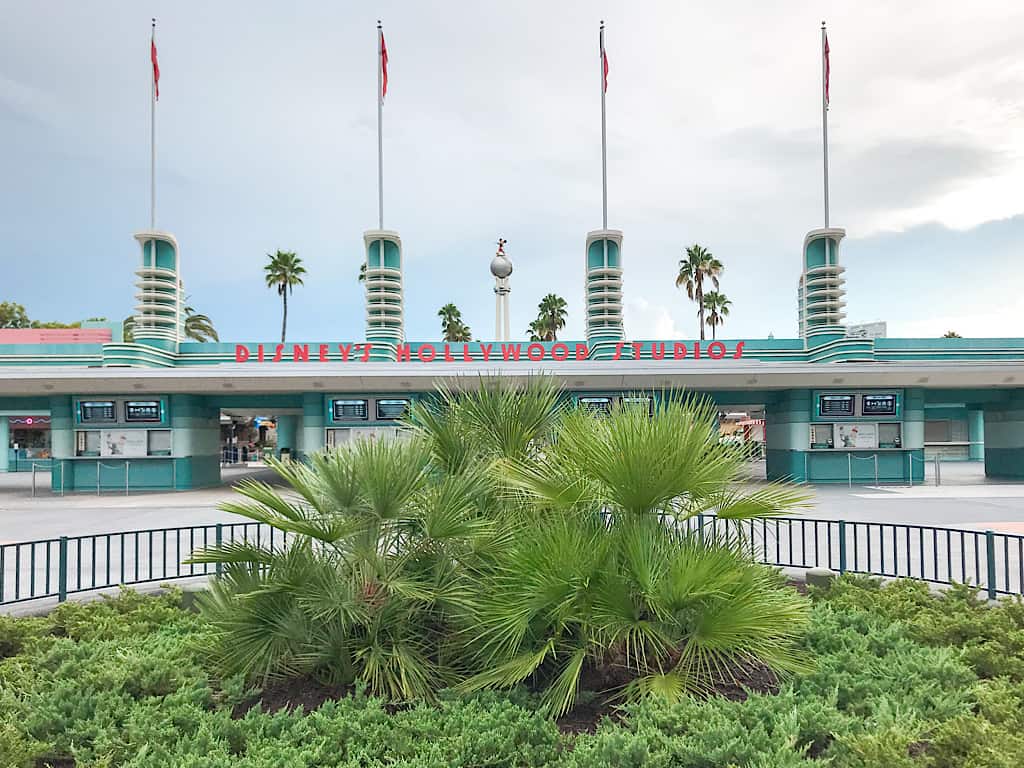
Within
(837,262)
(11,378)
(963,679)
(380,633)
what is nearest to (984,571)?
(963,679)

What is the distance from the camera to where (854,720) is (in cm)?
484

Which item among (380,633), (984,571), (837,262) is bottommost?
(984,571)

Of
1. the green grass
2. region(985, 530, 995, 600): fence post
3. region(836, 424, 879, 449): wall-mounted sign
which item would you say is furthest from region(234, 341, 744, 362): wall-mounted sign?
→ the green grass

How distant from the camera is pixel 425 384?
2503 centimetres

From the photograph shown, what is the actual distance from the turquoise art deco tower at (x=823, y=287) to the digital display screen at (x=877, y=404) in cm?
614

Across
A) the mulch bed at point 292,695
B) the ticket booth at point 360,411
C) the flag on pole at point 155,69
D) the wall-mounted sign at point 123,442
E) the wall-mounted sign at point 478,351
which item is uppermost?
the flag on pole at point 155,69

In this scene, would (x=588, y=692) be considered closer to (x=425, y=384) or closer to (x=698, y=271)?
(x=425, y=384)


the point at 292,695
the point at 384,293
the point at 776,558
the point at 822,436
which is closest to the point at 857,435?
the point at 822,436

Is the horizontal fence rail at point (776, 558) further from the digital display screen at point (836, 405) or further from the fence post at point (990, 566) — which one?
the digital display screen at point (836, 405)

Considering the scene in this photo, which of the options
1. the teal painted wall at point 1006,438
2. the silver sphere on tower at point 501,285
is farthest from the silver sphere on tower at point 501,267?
the teal painted wall at point 1006,438

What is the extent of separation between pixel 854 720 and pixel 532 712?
2.21m

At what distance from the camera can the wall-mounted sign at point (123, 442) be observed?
26203 mm

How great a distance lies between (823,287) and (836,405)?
329 inches

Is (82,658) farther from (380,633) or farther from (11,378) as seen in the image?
(11,378)
